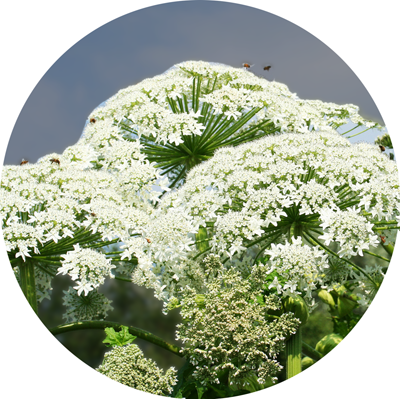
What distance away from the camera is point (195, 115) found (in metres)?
6.46

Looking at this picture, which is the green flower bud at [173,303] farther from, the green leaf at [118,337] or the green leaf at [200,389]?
the green leaf at [200,389]

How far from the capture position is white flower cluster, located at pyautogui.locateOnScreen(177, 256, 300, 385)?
4613mm

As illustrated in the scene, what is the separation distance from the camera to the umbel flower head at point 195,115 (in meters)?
6.50

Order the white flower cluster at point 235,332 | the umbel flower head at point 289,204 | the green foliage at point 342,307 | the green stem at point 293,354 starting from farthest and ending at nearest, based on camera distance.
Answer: the green foliage at point 342,307 < the green stem at point 293,354 < the umbel flower head at point 289,204 < the white flower cluster at point 235,332

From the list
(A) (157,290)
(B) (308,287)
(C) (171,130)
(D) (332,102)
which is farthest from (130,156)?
(D) (332,102)

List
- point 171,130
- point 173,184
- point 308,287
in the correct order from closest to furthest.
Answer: point 308,287 → point 171,130 → point 173,184

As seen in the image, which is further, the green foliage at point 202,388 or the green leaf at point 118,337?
Result: the green leaf at point 118,337

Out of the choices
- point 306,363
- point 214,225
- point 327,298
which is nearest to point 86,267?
point 214,225

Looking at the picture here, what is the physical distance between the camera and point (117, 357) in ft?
16.6

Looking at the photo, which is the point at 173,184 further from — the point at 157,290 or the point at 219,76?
the point at 157,290

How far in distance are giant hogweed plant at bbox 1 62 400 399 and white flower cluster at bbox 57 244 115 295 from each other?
0.06 feet

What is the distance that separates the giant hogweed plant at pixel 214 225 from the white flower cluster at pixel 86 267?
18 millimetres

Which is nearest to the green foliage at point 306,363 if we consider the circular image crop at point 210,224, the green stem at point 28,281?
the circular image crop at point 210,224

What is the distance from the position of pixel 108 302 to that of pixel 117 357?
6.92 ft
